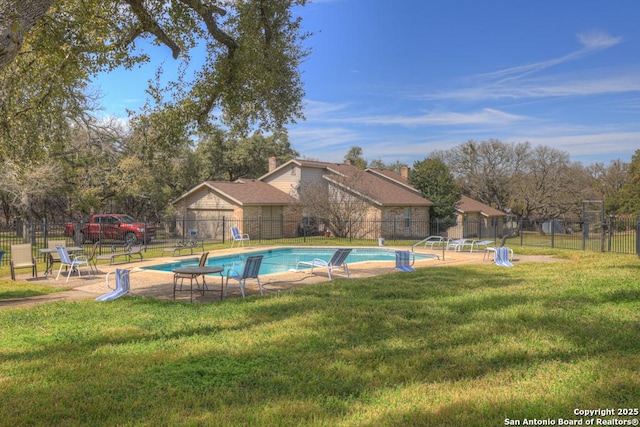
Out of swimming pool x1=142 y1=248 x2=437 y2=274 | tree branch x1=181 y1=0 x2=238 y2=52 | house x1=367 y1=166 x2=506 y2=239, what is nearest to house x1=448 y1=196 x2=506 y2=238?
house x1=367 y1=166 x2=506 y2=239

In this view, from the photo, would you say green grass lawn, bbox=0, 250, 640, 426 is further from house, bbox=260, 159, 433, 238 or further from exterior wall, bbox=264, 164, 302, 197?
exterior wall, bbox=264, 164, 302, 197

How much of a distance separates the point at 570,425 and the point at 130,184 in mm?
26750

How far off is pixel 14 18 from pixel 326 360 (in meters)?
5.67

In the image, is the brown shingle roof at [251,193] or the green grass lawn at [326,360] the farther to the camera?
the brown shingle roof at [251,193]

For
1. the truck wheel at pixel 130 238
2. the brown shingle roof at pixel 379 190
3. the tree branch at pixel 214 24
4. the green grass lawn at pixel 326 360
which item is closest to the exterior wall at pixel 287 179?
the brown shingle roof at pixel 379 190

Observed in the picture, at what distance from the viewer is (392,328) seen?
635 centimetres

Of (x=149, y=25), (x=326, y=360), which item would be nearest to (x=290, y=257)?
(x=149, y=25)

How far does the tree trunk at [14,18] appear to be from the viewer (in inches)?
226

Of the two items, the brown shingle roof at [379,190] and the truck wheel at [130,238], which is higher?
the brown shingle roof at [379,190]

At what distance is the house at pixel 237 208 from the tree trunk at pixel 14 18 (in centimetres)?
2253

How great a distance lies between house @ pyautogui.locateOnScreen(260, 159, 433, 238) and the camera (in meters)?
30.1

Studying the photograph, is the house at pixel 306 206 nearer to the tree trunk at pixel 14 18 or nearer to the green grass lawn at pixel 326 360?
the green grass lawn at pixel 326 360

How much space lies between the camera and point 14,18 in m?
5.71

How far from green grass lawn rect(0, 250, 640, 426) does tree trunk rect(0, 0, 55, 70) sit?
149 inches
